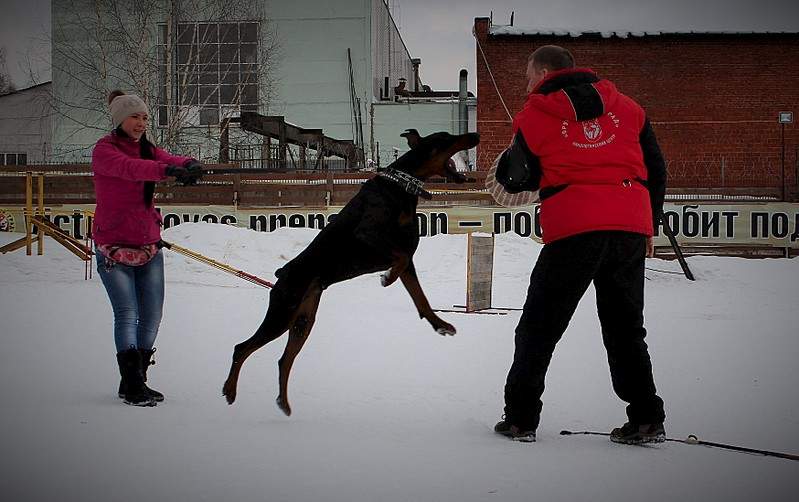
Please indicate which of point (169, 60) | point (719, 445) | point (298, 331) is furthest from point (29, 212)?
point (719, 445)

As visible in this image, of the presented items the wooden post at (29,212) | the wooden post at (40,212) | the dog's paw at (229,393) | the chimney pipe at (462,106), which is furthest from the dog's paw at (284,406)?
the chimney pipe at (462,106)

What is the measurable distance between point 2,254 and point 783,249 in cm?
1138

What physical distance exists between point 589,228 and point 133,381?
7.43 feet

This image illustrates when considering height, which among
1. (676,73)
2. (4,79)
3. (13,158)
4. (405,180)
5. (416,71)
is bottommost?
(405,180)

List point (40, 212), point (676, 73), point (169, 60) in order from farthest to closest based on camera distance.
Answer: point (676, 73)
point (169, 60)
point (40, 212)

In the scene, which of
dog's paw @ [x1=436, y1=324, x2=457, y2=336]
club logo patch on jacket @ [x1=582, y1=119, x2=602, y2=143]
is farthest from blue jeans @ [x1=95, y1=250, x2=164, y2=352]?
club logo patch on jacket @ [x1=582, y1=119, x2=602, y2=143]

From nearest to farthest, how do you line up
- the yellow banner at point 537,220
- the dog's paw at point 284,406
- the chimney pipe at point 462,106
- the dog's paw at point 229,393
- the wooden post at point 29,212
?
the dog's paw at point 284,406
the dog's paw at point 229,393
the wooden post at point 29,212
the yellow banner at point 537,220
the chimney pipe at point 462,106

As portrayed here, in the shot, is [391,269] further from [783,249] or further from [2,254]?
[783,249]

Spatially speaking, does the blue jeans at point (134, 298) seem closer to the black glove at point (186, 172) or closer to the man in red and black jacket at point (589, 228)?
the black glove at point (186, 172)

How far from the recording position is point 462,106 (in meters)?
18.2

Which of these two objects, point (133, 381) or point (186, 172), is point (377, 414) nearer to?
point (133, 381)

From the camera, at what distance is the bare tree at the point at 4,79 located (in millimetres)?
22094

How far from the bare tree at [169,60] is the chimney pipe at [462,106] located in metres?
4.24

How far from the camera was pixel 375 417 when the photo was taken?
12.2ft
